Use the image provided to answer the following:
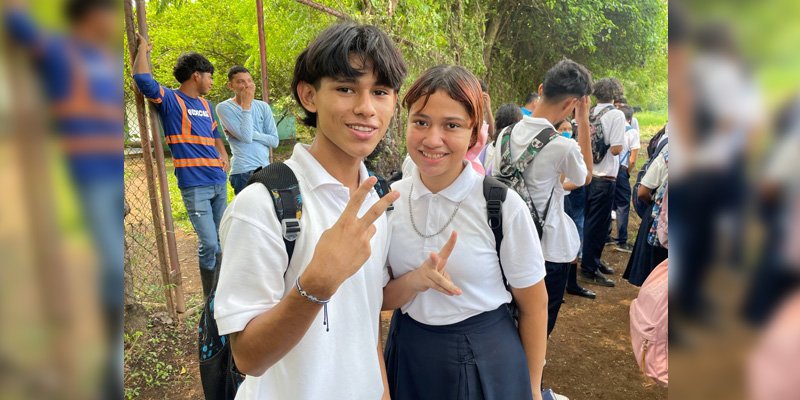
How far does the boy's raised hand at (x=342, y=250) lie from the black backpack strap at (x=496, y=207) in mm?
576

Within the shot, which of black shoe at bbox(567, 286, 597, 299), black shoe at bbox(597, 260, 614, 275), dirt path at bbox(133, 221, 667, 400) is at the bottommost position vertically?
dirt path at bbox(133, 221, 667, 400)

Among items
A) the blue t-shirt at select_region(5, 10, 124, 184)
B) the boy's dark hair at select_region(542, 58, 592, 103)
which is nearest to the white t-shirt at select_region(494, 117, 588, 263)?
the boy's dark hair at select_region(542, 58, 592, 103)

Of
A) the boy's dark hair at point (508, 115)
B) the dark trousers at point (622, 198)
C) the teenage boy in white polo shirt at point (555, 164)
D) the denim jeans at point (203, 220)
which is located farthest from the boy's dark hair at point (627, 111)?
the denim jeans at point (203, 220)

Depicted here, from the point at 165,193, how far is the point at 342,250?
8.70 ft

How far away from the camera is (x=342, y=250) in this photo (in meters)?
1.00

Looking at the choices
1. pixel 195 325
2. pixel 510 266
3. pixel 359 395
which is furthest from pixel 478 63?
pixel 359 395

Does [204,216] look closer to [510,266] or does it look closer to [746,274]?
[510,266]

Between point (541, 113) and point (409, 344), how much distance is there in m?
1.83

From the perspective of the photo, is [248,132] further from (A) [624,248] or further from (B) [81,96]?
(A) [624,248]

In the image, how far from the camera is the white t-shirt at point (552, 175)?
8.87 feet

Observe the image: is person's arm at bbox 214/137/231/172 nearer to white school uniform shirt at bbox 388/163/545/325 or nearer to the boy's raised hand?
white school uniform shirt at bbox 388/163/545/325

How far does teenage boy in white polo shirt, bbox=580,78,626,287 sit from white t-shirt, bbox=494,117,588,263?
223cm

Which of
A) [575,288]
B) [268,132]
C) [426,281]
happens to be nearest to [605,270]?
[575,288]

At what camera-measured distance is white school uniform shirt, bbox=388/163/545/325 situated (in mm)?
1540
